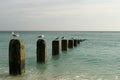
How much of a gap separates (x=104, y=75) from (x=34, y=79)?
4584 millimetres

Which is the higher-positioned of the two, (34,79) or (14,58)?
(14,58)

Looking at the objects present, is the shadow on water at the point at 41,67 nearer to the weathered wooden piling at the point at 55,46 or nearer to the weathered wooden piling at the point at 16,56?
the weathered wooden piling at the point at 16,56

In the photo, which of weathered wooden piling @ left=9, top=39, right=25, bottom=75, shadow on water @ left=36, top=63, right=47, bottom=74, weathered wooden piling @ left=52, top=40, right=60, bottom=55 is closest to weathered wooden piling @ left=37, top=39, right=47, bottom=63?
shadow on water @ left=36, top=63, right=47, bottom=74

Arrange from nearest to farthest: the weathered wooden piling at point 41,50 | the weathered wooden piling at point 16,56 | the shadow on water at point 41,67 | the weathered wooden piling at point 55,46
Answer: the weathered wooden piling at point 16,56, the shadow on water at point 41,67, the weathered wooden piling at point 41,50, the weathered wooden piling at point 55,46

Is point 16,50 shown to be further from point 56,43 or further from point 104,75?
point 56,43

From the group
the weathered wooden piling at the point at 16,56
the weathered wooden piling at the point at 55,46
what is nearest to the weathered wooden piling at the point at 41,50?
the weathered wooden piling at the point at 16,56

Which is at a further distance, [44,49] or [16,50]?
[44,49]

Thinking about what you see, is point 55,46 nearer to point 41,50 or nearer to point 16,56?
point 41,50

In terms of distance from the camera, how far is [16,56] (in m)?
16.8

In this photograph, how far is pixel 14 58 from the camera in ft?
55.3

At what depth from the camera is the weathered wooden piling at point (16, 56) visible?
16703 mm

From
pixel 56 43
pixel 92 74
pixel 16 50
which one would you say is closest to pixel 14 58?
pixel 16 50

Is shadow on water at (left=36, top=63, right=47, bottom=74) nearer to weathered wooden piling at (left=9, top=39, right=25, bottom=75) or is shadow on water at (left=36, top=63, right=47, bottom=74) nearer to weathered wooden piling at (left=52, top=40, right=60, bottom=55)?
weathered wooden piling at (left=9, top=39, right=25, bottom=75)

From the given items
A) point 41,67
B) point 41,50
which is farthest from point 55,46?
point 41,67
